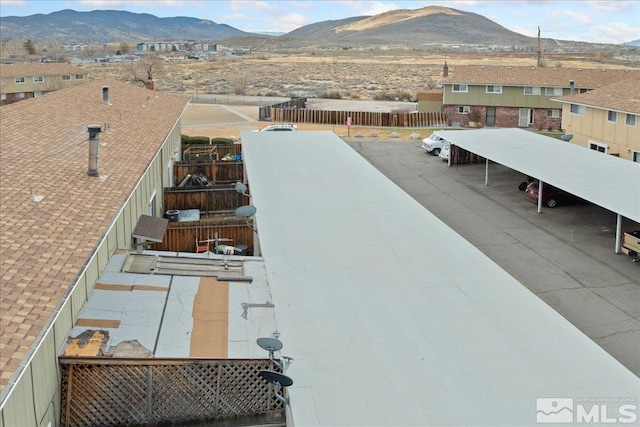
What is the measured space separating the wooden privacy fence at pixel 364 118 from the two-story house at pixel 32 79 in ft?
105

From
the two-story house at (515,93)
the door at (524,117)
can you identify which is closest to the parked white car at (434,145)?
the two-story house at (515,93)

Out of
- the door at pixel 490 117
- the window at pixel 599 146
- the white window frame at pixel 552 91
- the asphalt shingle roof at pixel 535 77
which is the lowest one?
the window at pixel 599 146

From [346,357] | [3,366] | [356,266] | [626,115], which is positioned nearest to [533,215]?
[626,115]

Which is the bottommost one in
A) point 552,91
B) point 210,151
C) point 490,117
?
point 210,151

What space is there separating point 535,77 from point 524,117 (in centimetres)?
341

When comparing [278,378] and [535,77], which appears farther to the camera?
[535,77]

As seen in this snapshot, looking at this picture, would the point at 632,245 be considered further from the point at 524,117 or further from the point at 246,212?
the point at 524,117

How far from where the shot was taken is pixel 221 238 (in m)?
22.0

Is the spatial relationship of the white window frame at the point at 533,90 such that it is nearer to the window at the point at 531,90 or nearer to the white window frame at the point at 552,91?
the window at the point at 531,90

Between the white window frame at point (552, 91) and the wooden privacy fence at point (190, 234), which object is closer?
the wooden privacy fence at point (190, 234)

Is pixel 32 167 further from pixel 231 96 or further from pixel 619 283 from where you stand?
pixel 231 96

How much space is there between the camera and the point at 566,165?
3072 cm

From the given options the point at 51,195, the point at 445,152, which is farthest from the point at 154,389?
the point at 445,152

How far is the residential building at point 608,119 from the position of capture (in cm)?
3734
